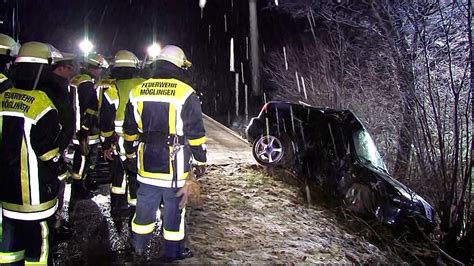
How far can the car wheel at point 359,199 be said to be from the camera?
5.51m

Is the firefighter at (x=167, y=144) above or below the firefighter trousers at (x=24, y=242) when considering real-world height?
above

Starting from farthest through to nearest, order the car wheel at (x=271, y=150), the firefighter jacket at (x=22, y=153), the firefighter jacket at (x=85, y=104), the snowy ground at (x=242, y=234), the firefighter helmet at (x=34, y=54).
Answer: the car wheel at (x=271, y=150), the firefighter jacket at (x=85, y=104), the snowy ground at (x=242, y=234), the firefighter helmet at (x=34, y=54), the firefighter jacket at (x=22, y=153)

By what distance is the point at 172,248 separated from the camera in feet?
12.3

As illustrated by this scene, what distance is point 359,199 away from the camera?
5.60 meters

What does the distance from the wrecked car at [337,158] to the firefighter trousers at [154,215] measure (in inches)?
113

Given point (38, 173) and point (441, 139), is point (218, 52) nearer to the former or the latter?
point (441, 139)

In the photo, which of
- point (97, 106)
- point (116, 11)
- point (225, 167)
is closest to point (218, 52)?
point (116, 11)

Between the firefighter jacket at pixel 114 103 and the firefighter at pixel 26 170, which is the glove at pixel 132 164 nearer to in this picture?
the firefighter jacket at pixel 114 103

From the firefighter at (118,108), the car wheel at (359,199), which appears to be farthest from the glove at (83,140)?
the car wheel at (359,199)

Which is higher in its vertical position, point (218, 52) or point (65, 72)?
point (218, 52)

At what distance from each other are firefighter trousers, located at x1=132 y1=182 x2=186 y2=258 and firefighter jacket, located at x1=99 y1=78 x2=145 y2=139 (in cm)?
135

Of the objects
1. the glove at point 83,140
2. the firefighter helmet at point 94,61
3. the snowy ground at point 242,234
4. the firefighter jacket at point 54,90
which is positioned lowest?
the snowy ground at point 242,234

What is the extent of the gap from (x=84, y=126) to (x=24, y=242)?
2.42 metres

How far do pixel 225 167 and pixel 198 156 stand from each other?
13.4ft
